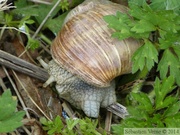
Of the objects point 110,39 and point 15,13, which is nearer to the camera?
point 110,39

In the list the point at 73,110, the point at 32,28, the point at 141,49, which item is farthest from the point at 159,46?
the point at 32,28

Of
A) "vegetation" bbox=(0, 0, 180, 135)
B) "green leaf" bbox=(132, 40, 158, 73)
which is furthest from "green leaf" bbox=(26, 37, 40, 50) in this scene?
"green leaf" bbox=(132, 40, 158, 73)

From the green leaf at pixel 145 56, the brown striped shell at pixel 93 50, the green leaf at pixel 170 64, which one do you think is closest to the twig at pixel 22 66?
the brown striped shell at pixel 93 50

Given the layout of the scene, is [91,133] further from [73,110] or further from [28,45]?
[28,45]

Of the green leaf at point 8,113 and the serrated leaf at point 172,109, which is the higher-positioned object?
the green leaf at point 8,113

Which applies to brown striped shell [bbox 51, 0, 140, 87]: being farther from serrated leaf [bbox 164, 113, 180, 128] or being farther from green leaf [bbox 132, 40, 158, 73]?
serrated leaf [bbox 164, 113, 180, 128]

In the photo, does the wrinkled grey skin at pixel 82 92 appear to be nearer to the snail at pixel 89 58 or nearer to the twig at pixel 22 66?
the snail at pixel 89 58
